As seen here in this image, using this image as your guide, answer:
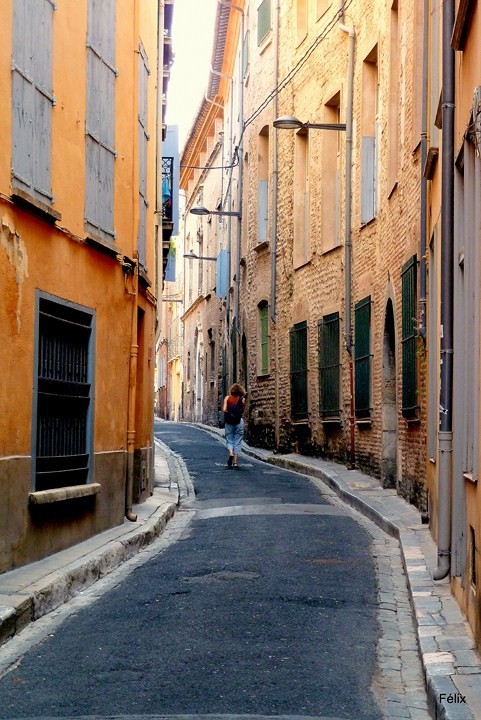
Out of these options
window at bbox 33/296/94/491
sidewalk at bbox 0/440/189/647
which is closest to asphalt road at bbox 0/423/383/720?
sidewalk at bbox 0/440/189/647

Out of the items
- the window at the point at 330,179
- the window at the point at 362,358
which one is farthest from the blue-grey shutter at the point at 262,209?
the window at the point at 362,358

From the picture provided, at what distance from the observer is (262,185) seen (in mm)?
26297

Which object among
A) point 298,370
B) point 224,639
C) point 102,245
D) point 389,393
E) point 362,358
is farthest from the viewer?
point 298,370

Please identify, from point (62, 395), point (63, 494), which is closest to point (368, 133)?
point (62, 395)

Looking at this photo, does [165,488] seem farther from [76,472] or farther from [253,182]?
[253,182]

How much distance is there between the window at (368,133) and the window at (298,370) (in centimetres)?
427

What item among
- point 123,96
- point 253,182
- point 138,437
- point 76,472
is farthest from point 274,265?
point 76,472

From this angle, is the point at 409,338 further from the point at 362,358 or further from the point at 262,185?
the point at 262,185

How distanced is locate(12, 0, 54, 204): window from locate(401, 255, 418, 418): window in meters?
4.92

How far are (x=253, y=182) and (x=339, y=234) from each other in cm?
721

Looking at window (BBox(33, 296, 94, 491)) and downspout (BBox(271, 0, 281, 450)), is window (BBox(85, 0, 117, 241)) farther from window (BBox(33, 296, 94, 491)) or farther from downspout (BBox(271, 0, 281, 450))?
downspout (BBox(271, 0, 281, 450))

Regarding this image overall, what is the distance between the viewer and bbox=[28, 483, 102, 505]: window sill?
9188 millimetres

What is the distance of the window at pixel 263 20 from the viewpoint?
25.3 m

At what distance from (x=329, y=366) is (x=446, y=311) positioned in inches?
468
